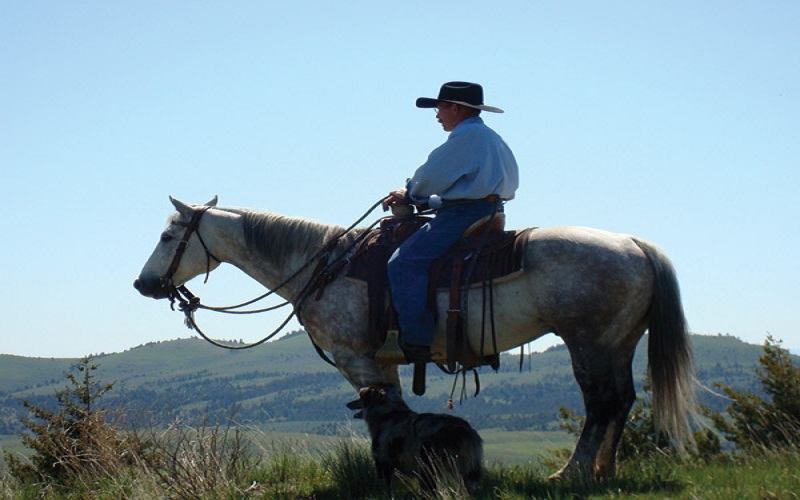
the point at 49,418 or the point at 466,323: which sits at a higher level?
the point at 466,323

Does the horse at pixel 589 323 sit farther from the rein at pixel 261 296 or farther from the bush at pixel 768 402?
the bush at pixel 768 402

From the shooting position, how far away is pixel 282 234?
9.88 metres

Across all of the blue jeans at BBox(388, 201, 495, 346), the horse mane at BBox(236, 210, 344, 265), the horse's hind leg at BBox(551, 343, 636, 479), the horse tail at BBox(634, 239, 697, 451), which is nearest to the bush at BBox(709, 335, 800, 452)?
the horse tail at BBox(634, 239, 697, 451)

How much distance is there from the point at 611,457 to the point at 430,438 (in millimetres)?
1862

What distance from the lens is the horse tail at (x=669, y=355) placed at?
835cm

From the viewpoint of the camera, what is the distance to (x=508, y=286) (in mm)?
8516

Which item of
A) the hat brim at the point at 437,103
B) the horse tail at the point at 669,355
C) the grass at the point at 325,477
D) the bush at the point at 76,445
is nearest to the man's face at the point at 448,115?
the hat brim at the point at 437,103

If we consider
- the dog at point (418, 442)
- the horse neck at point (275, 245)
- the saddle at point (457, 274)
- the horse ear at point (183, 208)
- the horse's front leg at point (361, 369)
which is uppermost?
the horse ear at point (183, 208)

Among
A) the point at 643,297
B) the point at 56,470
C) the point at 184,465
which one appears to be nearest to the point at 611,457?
the point at 643,297

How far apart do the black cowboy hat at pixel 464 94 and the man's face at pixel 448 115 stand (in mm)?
83

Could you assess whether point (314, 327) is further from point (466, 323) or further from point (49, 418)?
point (49, 418)

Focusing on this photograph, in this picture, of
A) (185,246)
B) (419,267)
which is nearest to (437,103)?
(419,267)

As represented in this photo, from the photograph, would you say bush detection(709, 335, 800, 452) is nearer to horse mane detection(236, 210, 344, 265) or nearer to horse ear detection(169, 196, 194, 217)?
horse mane detection(236, 210, 344, 265)

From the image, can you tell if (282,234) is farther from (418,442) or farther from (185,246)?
(418,442)
